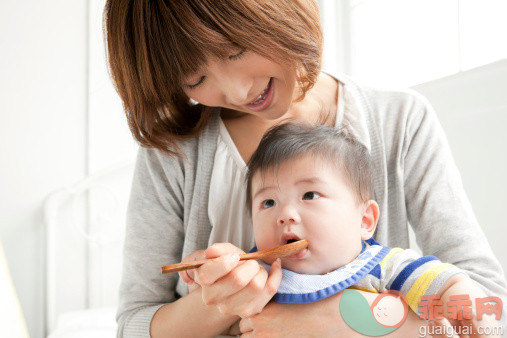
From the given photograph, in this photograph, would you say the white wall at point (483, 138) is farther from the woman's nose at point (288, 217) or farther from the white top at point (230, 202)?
the woman's nose at point (288, 217)

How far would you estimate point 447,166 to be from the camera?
1036 mm

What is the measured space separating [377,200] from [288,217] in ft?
1.05

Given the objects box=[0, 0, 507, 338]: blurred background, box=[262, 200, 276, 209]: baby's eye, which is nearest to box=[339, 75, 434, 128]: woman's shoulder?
box=[262, 200, 276, 209]: baby's eye

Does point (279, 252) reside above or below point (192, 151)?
below

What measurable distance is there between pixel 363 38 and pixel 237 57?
59.0 inches

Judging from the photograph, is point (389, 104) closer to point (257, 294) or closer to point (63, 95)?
point (257, 294)

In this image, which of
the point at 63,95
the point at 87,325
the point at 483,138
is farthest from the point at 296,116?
the point at 63,95

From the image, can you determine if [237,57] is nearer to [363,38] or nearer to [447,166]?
[447,166]

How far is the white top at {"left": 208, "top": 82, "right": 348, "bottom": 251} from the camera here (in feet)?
3.63

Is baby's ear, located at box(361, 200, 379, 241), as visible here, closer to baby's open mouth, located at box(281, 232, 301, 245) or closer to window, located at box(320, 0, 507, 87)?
baby's open mouth, located at box(281, 232, 301, 245)

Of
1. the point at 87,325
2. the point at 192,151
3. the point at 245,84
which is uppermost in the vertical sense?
the point at 245,84

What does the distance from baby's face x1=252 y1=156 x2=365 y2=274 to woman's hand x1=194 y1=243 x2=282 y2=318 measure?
0.26 feet

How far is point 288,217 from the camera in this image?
82 centimetres

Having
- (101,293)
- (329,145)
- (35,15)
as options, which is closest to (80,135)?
(35,15)
